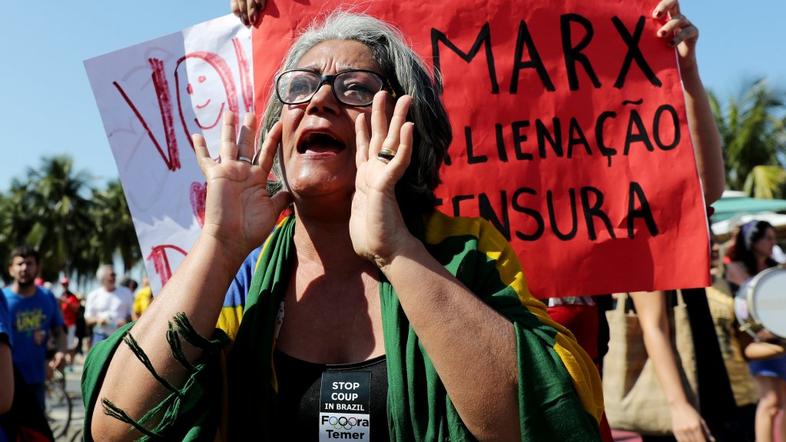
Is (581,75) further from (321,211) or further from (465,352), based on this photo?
(465,352)

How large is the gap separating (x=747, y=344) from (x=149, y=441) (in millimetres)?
3803

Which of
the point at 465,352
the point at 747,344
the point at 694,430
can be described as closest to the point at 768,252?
the point at 747,344

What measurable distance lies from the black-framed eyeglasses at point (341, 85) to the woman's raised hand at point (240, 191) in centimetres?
9

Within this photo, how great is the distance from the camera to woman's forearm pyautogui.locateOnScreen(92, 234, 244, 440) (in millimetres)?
1557

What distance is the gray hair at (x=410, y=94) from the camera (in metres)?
1.95

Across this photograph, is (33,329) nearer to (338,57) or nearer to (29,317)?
(29,317)

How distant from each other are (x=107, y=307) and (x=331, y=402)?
Result: 1051cm

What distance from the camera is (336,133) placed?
6.05ft

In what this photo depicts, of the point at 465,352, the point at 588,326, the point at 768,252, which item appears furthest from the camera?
the point at 768,252

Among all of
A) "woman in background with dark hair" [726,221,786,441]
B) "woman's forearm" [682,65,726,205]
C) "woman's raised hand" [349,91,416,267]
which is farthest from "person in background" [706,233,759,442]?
"woman's raised hand" [349,91,416,267]

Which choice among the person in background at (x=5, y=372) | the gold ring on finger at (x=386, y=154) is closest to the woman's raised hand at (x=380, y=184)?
the gold ring on finger at (x=386, y=154)

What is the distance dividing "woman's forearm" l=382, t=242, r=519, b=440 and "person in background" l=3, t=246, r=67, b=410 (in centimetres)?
600

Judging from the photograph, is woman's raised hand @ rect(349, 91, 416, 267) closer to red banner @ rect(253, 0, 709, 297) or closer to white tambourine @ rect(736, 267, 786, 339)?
red banner @ rect(253, 0, 709, 297)

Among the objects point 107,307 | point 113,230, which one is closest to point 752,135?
point 107,307
